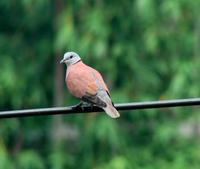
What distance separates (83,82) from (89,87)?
35 millimetres

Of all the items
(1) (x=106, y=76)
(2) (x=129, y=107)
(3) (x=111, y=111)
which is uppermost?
(2) (x=129, y=107)

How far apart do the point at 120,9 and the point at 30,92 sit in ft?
3.32

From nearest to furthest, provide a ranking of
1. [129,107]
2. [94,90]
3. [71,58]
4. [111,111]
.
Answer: [129,107]
[111,111]
[94,90]
[71,58]

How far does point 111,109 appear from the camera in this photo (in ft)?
12.9

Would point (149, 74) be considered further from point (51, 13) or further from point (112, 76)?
point (51, 13)

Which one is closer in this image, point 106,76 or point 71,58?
point 71,58

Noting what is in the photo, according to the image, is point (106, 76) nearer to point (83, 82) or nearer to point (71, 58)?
point (71, 58)

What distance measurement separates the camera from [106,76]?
8.37 m

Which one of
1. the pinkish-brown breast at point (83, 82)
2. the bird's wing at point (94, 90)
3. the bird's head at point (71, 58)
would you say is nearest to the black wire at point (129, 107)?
the bird's wing at point (94, 90)

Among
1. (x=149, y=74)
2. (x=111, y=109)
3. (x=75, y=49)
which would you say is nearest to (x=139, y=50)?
(x=149, y=74)

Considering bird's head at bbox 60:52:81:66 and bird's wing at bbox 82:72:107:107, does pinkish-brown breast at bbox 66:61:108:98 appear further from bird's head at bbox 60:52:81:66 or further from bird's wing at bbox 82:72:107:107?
bird's head at bbox 60:52:81:66

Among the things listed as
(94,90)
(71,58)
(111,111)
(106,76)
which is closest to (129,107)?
(111,111)

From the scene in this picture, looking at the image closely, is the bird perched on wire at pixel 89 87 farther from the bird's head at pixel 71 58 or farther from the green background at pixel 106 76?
the green background at pixel 106 76

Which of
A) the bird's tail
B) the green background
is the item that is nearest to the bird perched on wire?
the bird's tail
